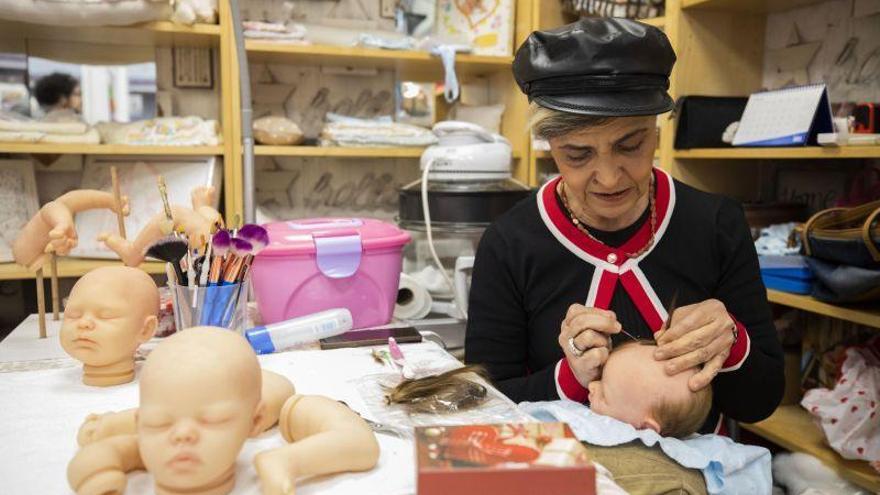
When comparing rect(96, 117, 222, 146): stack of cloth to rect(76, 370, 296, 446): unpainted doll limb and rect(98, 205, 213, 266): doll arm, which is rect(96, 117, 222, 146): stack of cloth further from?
→ rect(76, 370, 296, 446): unpainted doll limb

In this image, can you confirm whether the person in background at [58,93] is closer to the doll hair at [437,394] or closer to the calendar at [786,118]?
the doll hair at [437,394]

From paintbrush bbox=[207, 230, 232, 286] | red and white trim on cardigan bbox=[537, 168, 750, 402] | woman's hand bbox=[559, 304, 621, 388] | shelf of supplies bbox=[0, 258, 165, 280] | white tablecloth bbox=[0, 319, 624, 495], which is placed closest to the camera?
white tablecloth bbox=[0, 319, 624, 495]

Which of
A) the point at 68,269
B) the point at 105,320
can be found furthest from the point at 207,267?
the point at 68,269

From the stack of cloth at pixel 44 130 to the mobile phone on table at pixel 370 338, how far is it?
133cm

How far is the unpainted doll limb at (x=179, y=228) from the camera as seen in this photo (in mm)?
1028

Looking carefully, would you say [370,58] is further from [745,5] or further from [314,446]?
[314,446]

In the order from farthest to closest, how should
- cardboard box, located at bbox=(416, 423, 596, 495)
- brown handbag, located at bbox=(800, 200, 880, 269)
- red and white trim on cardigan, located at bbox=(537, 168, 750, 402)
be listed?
brown handbag, located at bbox=(800, 200, 880, 269) < red and white trim on cardigan, located at bbox=(537, 168, 750, 402) < cardboard box, located at bbox=(416, 423, 596, 495)

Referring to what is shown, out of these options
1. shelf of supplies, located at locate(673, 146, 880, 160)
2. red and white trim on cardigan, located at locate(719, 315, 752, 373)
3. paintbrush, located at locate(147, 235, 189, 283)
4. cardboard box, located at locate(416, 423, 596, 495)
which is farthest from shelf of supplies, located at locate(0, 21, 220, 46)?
cardboard box, located at locate(416, 423, 596, 495)

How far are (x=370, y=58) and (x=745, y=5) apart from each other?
1.18 meters

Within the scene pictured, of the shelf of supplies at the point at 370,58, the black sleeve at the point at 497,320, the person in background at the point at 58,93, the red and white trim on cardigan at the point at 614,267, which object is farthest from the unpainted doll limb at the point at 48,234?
the person in background at the point at 58,93

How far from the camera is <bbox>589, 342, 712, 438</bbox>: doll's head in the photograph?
3.34 feet

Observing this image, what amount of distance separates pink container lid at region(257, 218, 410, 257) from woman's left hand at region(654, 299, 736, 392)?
0.54 m

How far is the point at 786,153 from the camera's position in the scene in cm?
177

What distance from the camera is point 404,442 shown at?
29.0 inches
